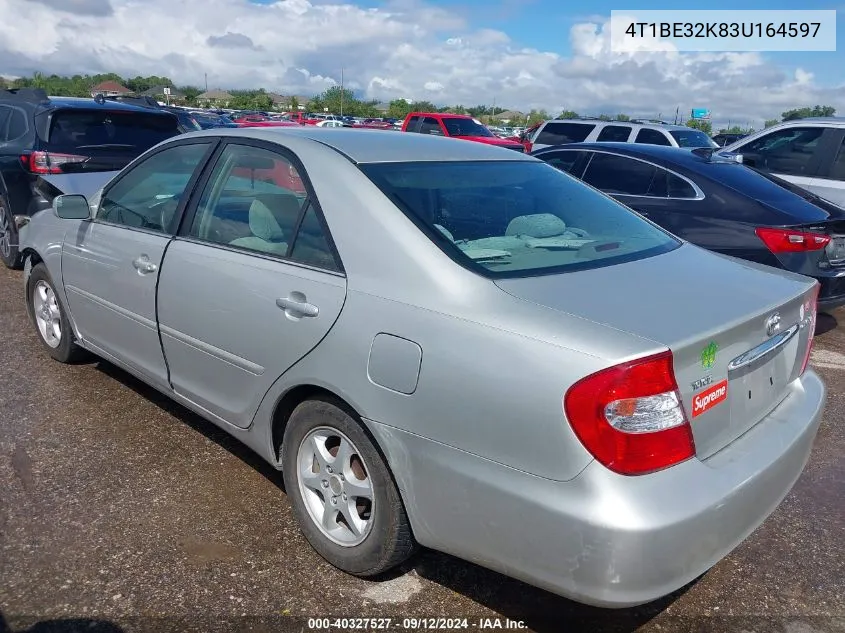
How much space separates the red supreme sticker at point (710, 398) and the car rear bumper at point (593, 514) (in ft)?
0.50

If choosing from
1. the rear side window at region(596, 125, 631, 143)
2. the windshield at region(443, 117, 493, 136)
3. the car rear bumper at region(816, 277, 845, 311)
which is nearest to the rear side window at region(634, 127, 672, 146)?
the rear side window at region(596, 125, 631, 143)

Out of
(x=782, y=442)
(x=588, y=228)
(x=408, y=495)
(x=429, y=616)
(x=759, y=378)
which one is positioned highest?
(x=588, y=228)

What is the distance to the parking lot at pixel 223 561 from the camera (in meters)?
2.58

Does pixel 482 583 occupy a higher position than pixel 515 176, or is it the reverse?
pixel 515 176

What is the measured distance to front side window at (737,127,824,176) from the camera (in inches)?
323

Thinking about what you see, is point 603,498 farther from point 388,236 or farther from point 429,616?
point 388,236

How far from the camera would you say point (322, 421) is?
2654 mm

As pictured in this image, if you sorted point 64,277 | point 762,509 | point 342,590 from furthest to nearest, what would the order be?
point 64,277 → point 342,590 → point 762,509

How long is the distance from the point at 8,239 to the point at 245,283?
5467 millimetres

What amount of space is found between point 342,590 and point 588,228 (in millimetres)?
1738

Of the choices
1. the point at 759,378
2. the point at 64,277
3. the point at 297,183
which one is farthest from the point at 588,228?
the point at 64,277

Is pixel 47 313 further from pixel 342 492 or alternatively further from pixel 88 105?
pixel 88 105

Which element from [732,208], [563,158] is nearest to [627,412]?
[732,208]

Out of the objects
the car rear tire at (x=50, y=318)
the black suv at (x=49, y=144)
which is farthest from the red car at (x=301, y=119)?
the car rear tire at (x=50, y=318)
